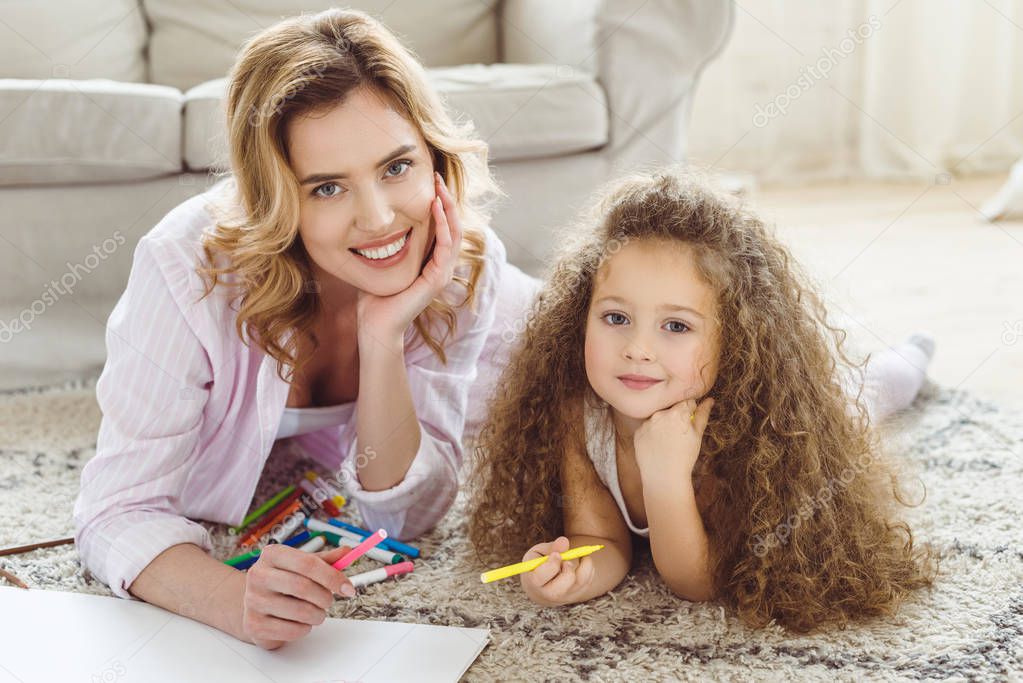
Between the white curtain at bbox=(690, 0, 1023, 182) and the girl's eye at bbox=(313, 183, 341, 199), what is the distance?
228 cm

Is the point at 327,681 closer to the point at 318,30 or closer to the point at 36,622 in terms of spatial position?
the point at 36,622

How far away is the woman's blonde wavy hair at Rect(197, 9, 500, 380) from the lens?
3.50 feet

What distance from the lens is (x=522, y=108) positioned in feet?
6.06

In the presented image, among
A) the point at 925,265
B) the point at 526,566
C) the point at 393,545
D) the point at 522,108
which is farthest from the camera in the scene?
the point at 925,265

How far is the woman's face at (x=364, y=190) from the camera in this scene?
3.50ft

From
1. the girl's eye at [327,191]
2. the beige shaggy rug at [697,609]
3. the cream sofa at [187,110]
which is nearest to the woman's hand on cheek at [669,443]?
the beige shaggy rug at [697,609]

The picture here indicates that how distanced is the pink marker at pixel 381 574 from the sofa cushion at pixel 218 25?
1.30m

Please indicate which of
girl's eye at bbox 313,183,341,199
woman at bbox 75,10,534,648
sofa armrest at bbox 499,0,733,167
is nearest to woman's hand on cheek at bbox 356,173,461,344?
woman at bbox 75,10,534,648

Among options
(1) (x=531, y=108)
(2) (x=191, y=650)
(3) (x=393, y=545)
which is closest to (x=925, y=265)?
(1) (x=531, y=108)

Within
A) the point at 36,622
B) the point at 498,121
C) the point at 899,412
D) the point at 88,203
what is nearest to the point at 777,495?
the point at 899,412

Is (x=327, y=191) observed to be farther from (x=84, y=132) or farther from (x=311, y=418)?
(x=84, y=132)

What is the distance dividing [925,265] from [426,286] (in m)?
1.60

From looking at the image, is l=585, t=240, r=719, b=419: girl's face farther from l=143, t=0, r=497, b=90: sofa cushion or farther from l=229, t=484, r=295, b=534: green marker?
l=143, t=0, r=497, b=90: sofa cushion

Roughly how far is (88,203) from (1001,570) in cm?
140
